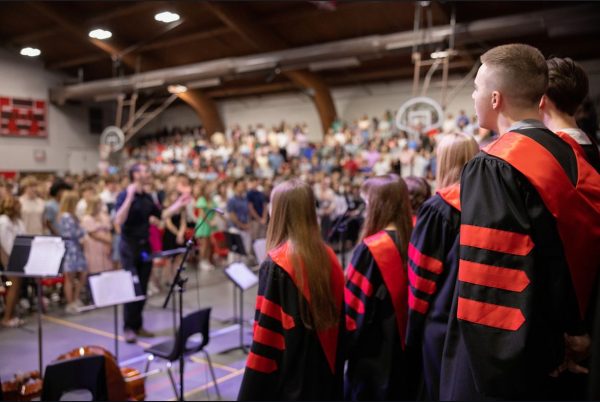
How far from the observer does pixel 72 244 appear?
24.4 feet

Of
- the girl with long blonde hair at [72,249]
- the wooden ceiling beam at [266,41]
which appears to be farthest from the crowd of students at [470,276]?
the wooden ceiling beam at [266,41]

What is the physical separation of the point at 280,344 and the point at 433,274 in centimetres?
81

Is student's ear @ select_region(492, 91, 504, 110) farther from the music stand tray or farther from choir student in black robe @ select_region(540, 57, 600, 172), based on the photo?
the music stand tray

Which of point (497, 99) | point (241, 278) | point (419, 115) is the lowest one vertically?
point (241, 278)

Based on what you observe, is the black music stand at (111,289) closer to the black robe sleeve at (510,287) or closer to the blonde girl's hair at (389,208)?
the blonde girl's hair at (389,208)

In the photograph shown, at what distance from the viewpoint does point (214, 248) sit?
1095 cm

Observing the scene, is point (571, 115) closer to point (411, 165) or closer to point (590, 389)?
point (590, 389)

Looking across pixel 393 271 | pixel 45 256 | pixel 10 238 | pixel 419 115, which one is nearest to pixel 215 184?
pixel 419 115

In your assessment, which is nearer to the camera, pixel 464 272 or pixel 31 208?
pixel 464 272

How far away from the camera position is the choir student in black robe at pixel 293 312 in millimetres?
2312

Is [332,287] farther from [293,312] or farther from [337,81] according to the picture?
[337,81]

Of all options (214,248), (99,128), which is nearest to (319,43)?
(214,248)

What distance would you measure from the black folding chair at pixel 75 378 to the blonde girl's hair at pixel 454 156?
Result: 238 cm

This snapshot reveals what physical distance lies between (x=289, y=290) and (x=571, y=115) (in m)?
1.40
